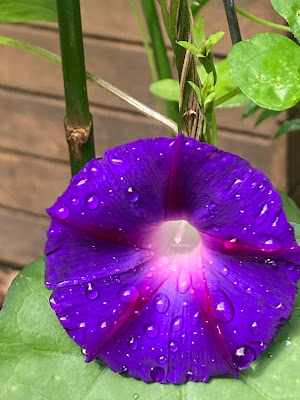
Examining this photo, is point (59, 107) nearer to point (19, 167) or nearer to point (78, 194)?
point (19, 167)

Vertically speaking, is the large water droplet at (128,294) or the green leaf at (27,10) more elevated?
the green leaf at (27,10)

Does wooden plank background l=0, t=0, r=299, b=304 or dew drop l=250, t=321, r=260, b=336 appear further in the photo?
wooden plank background l=0, t=0, r=299, b=304

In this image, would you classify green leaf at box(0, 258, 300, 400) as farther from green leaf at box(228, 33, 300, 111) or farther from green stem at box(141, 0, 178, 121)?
green stem at box(141, 0, 178, 121)

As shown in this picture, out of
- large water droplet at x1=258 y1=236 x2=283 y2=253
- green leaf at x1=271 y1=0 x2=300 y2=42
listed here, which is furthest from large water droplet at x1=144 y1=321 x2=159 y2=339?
green leaf at x1=271 y1=0 x2=300 y2=42

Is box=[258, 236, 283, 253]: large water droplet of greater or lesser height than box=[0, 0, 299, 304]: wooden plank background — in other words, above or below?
above

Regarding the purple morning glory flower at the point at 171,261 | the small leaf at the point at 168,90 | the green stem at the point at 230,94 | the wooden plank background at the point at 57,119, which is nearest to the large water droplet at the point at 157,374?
the purple morning glory flower at the point at 171,261

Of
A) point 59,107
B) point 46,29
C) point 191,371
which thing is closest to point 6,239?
point 59,107

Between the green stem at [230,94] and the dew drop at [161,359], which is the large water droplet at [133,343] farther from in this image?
the green stem at [230,94]
